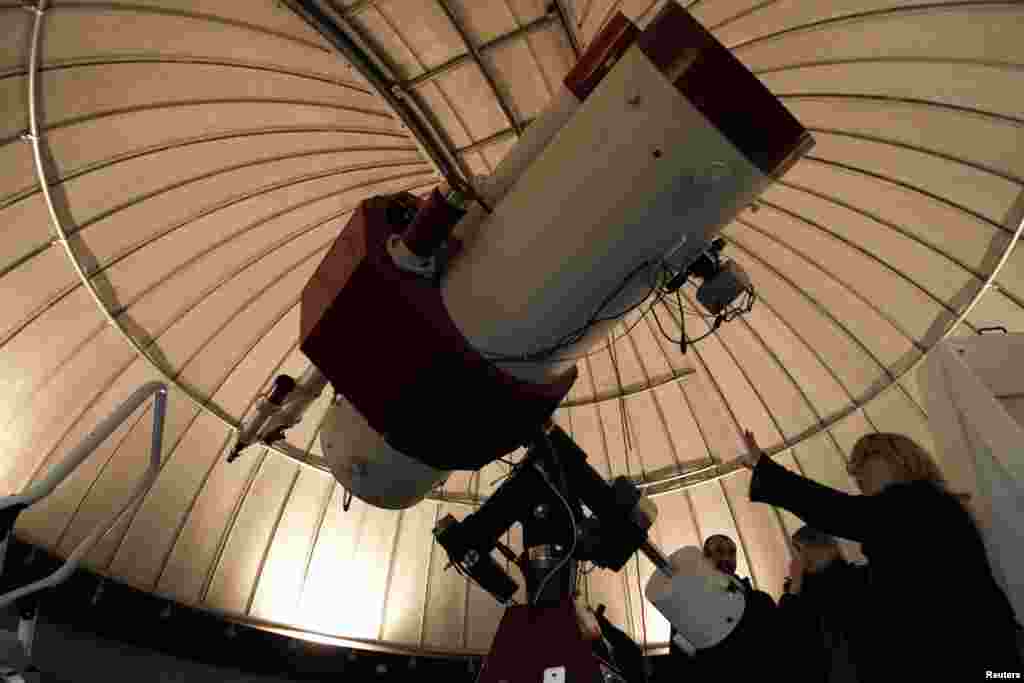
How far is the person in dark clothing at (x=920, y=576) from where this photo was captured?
2.54 m

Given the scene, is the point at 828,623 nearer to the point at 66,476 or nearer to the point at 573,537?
the point at 573,537

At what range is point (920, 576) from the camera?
2697mm

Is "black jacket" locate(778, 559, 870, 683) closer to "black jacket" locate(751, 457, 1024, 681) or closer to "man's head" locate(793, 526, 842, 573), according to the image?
"man's head" locate(793, 526, 842, 573)

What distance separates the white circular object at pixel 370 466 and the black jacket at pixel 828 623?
2339 millimetres

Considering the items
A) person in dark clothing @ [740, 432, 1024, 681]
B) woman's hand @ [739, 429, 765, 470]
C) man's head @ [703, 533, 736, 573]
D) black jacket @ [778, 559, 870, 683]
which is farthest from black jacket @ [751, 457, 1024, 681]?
man's head @ [703, 533, 736, 573]

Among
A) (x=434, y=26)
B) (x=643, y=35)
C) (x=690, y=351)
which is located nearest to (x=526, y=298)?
(x=643, y=35)

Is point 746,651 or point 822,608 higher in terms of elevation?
point 822,608

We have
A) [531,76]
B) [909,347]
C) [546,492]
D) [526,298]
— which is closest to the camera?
[526,298]

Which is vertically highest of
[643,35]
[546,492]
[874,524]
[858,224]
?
[858,224]

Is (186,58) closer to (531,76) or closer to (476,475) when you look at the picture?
(531,76)

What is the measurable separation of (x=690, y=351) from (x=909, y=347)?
125 inches

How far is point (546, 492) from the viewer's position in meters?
4.04

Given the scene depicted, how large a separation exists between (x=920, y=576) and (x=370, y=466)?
322 cm

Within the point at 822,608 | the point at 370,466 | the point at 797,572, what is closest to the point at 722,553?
the point at 797,572
